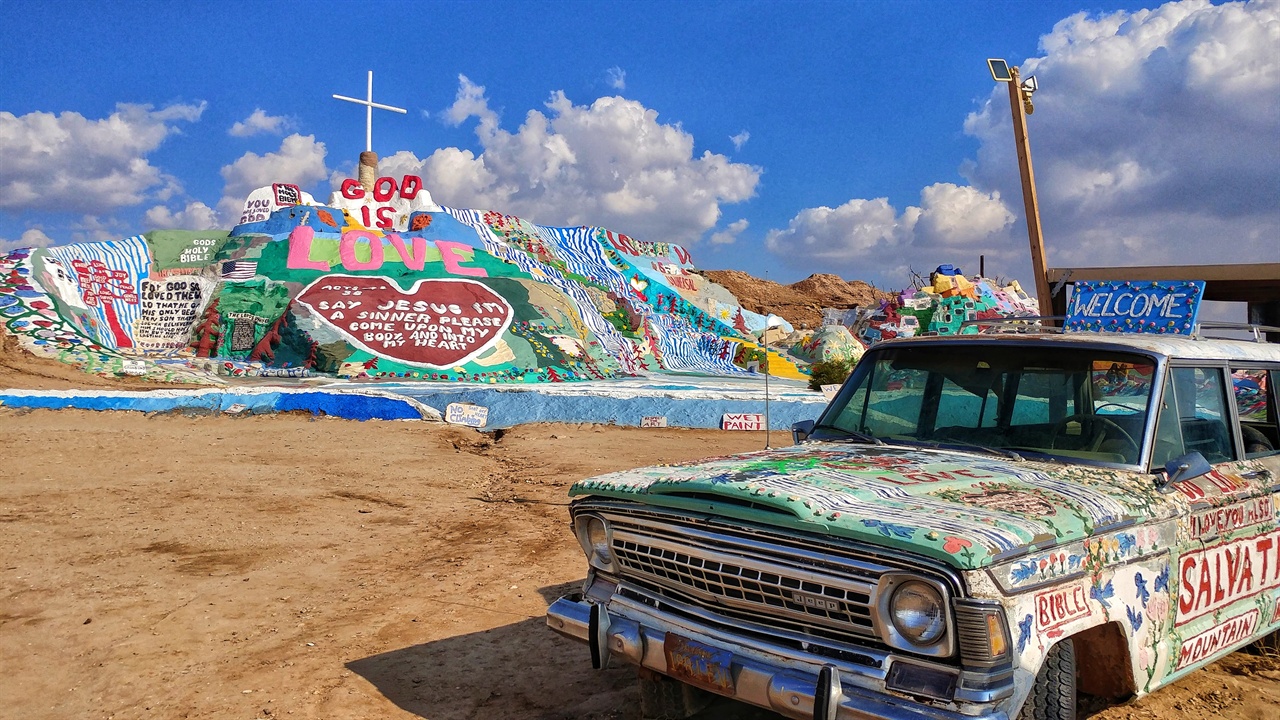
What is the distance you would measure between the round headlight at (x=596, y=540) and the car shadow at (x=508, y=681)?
2.61ft

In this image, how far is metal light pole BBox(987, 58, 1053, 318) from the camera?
9.34 metres

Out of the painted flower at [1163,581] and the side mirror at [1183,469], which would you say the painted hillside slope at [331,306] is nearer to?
the side mirror at [1183,469]

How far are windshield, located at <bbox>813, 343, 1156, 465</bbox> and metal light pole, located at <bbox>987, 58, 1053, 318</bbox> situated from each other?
576cm

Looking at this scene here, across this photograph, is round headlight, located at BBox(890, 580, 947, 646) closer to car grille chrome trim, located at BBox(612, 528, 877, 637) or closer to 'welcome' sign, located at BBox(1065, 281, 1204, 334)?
car grille chrome trim, located at BBox(612, 528, 877, 637)

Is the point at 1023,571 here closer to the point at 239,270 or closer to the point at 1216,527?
the point at 1216,527

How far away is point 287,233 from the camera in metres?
24.6

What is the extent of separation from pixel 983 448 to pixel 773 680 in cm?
158

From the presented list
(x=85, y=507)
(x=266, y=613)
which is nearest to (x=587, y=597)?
(x=266, y=613)

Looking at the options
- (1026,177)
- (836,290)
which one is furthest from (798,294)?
(1026,177)

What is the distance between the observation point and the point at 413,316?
69.3 feet

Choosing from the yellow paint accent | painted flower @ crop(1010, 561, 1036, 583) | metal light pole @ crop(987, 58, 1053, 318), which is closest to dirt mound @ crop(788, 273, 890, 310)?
the yellow paint accent

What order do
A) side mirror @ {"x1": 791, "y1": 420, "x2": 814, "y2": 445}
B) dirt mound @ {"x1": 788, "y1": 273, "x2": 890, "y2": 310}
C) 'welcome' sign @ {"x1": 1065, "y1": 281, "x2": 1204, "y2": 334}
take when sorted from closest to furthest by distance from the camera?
side mirror @ {"x1": 791, "y1": 420, "x2": 814, "y2": 445} → 'welcome' sign @ {"x1": 1065, "y1": 281, "x2": 1204, "y2": 334} → dirt mound @ {"x1": 788, "y1": 273, "x2": 890, "y2": 310}

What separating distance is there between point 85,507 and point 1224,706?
346 inches

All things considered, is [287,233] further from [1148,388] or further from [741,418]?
[1148,388]
